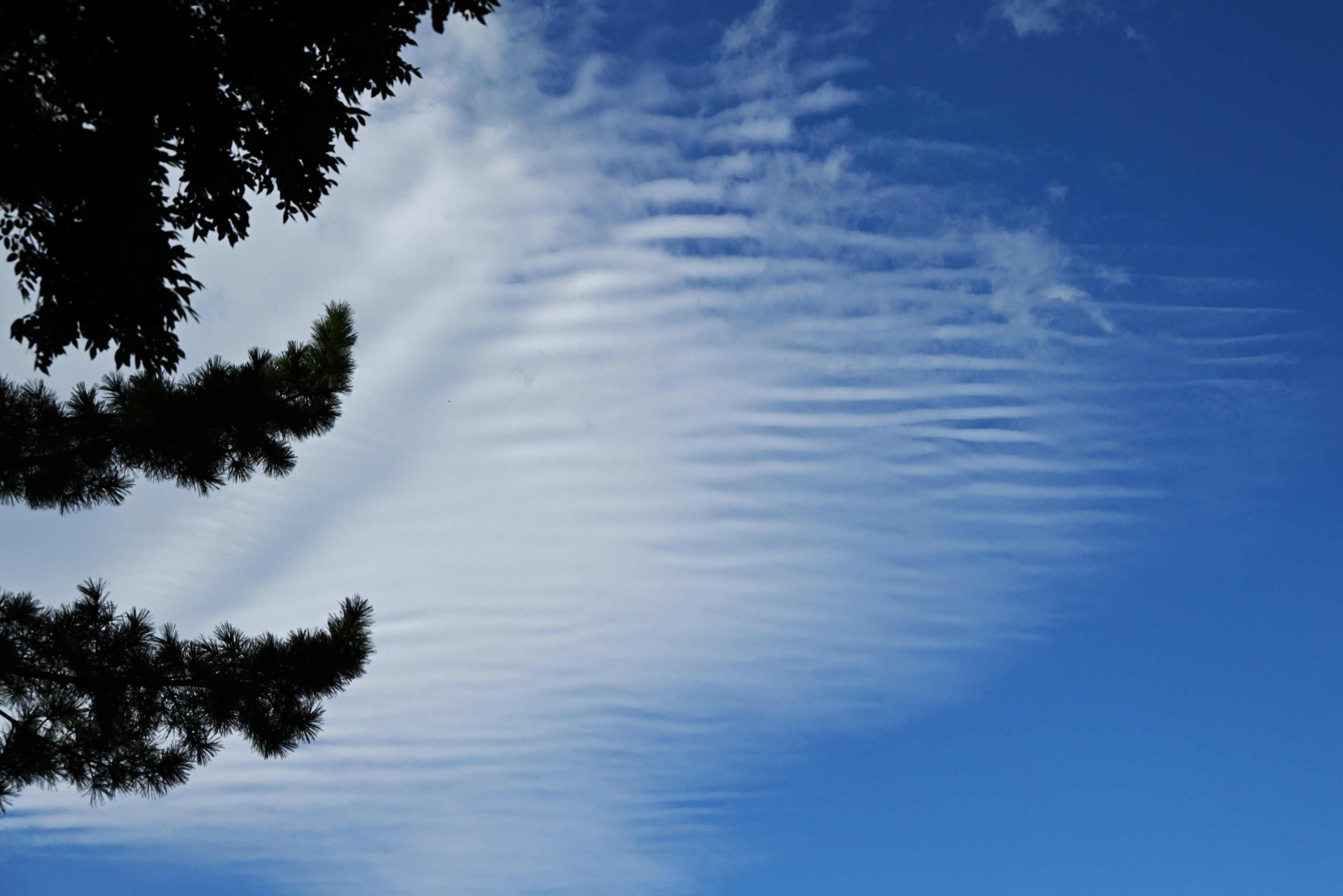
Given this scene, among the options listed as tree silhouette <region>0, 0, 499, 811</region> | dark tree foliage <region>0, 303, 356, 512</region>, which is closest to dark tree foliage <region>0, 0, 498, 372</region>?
tree silhouette <region>0, 0, 499, 811</region>

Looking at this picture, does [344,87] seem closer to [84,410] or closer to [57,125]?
[57,125]

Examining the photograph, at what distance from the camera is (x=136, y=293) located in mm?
6047

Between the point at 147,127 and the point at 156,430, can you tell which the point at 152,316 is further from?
the point at 156,430

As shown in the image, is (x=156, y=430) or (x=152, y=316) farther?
(x=156, y=430)

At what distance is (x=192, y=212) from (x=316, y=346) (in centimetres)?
240

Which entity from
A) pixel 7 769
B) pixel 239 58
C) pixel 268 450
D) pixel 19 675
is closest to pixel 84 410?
pixel 268 450

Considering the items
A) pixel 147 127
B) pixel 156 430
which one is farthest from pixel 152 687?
pixel 147 127

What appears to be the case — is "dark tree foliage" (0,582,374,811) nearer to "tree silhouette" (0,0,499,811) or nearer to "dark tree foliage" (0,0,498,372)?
"tree silhouette" (0,0,499,811)

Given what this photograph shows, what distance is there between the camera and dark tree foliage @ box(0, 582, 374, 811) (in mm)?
7848

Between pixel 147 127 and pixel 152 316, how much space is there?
3.90 ft

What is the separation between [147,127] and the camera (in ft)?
19.7

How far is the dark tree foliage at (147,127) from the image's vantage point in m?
5.78

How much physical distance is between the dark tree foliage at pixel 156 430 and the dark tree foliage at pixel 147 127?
2014 millimetres

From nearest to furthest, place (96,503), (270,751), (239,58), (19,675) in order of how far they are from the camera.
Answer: (239,58), (19,675), (270,751), (96,503)
